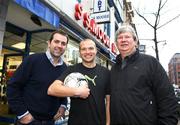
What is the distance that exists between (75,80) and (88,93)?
0.73 feet

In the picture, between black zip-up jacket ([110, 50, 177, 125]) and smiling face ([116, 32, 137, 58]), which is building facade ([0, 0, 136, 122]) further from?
black zip-up jacket ([110, 50, 177, 125])

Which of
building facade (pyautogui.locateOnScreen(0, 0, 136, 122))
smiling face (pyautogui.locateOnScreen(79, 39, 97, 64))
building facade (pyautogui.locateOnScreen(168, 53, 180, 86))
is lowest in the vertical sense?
smiling face (pyautogui.locateOnScreen(79, 39, 97, 64))

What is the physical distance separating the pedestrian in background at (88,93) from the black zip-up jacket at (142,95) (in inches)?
6.3

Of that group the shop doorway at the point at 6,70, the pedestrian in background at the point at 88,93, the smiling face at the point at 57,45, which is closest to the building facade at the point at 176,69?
the shop doorway at the point at 6,70

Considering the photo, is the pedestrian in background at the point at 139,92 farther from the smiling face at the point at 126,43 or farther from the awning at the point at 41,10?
the awning at the point at 41,10

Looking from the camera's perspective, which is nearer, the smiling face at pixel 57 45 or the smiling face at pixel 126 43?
the smiling face at pixel 126 43

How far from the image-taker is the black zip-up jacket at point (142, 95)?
269 cm

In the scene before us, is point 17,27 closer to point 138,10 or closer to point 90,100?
point 90,100

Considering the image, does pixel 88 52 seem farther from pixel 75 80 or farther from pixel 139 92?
pixel 139 92

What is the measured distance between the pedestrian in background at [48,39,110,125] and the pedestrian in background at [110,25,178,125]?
152mm

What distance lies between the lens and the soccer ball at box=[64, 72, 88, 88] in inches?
117

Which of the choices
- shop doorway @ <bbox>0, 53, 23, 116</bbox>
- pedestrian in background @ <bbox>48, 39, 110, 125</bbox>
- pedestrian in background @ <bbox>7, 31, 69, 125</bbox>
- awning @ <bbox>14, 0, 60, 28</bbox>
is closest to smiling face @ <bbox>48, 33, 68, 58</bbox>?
pedestrian in background @ <bbox>7, 31, 69, 125</bbox>

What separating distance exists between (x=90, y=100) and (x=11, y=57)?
5.64 m

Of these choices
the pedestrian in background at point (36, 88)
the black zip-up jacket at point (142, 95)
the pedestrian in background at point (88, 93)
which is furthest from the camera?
the pedestrian in background at point (36, 88)
